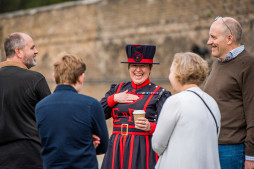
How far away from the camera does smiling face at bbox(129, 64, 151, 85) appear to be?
4215 millimetres

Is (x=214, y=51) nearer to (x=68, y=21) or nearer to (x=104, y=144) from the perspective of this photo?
(x=104, y=144)

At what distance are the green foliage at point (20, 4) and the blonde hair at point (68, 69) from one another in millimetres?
18251

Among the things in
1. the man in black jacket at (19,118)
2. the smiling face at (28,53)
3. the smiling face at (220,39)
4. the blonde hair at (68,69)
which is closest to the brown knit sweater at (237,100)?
the smiling face at (220,39)

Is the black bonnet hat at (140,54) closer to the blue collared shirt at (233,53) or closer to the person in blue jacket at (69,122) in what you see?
A: the blue collared shirt at (233,53)

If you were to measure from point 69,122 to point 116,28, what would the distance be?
1314 centimetres

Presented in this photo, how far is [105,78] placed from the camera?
16.6 metres

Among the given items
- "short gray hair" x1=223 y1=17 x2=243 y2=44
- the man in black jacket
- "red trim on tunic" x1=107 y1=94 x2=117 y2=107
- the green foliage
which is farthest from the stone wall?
the man in black jacket

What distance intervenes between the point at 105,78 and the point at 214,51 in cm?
1272

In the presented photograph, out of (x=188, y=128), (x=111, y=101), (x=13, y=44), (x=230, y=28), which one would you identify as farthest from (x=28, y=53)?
(x=230, y=28)

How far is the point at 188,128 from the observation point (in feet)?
10.0

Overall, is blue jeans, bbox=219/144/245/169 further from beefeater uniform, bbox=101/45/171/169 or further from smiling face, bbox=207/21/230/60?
smiling face, bbox=207/21/230/60

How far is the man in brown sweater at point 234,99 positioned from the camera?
12.1 ft

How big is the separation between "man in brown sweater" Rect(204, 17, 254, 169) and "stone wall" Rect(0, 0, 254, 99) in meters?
6.71

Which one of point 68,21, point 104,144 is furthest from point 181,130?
point 68,21
